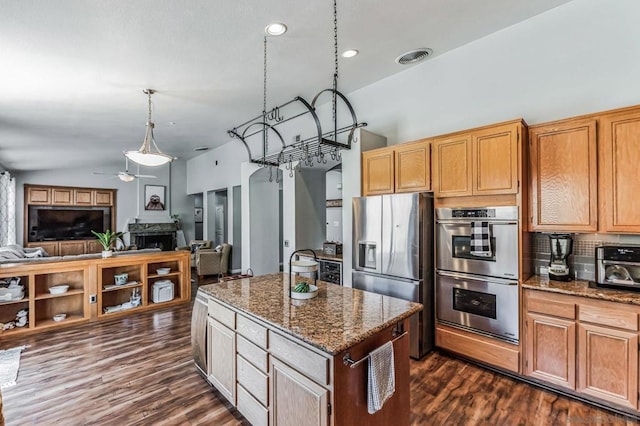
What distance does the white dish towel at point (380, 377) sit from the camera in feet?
5.16

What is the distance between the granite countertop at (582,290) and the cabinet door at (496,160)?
31.9 inches

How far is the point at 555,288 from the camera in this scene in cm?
243

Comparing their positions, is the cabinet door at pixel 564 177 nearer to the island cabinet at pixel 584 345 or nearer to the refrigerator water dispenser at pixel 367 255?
the island cabinet at pixel 584 345

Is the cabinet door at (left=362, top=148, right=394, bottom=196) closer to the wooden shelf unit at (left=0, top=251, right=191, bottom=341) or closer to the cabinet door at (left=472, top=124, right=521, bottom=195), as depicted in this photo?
the cabinet door at (left=472, top=124, right=521, bottom=195)

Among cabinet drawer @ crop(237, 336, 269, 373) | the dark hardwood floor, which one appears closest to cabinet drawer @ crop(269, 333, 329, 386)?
cabinet drawer @ crop(237, 336, 269, 373)

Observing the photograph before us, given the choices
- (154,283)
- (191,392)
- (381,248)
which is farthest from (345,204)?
(154,283)

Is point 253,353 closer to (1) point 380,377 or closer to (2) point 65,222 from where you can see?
(1) point 380,377

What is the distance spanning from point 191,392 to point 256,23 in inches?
128

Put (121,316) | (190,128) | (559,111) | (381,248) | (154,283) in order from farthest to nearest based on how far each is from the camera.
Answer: (190,128) < (154,283) < (121,316) < (381,248) < (559,111)

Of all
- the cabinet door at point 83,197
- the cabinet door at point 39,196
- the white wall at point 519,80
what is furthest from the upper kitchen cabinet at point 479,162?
the cabinet door at point 39,196

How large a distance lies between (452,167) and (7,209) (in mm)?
9742

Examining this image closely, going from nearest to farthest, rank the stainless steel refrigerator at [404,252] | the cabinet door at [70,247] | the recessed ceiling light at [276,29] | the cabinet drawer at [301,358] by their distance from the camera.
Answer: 1. the cabinet drawer at [301,358]
2. the recessed ceiling light at [276,29]
3. the stainless steel refrigerator at [404,252]
4. the cabinet door at [70,247]

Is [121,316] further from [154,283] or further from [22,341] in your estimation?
[22,341]

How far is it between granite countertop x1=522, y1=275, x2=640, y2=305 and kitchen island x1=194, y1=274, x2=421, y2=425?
1271mm
